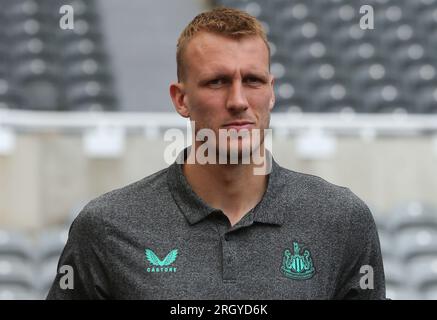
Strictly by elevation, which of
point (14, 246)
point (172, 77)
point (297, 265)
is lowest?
point (297, 265)

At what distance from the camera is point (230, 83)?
1.49m

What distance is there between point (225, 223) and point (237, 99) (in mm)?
194

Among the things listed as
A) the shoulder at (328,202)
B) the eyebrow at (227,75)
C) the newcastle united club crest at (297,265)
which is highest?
the eyebrow at (227,75)

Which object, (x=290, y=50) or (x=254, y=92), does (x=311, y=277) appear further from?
(x=290, y=50)

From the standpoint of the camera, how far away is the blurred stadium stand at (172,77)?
15.5 ft

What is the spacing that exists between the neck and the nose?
11 cm

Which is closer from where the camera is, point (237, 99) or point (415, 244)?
point (237, 99)

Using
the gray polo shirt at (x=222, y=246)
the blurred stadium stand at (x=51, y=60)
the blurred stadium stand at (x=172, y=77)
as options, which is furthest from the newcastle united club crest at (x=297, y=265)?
the blurred stadium stand at (x=51, y=60)

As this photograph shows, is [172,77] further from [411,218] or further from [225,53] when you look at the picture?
[225,53]

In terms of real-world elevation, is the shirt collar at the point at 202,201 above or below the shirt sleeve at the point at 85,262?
above

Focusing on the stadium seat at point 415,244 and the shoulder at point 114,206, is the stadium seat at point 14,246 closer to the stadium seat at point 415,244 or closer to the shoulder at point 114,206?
A: the stadium seat at point 415,244

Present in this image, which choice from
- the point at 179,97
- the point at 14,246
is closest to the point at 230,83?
the point at 179,97
